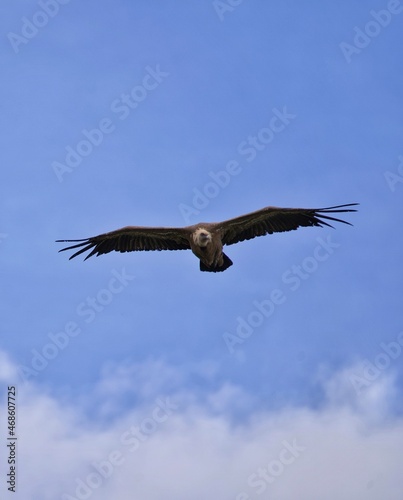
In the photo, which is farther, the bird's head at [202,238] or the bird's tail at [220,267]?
the bird's tail at [220,267]

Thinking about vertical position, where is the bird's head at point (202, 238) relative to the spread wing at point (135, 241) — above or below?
below

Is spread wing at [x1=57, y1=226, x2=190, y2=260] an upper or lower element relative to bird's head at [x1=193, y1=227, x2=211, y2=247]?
upper

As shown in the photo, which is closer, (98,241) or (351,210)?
(351,210)

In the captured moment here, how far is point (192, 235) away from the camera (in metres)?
12.5

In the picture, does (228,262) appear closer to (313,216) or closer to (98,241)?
(313,216)

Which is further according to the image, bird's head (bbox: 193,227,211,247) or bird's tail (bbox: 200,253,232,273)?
bird's tail (bbox: 200,253,232,273)

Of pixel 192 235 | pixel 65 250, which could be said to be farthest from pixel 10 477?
pixel 192 235

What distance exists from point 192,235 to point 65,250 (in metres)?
2.67

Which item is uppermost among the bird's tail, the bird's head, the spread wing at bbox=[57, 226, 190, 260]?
the spread wing at bbox=[57, 226, 190, 260]

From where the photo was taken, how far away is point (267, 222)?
12719mm

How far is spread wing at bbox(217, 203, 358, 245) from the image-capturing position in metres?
12.3

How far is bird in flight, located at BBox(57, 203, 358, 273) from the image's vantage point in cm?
1229

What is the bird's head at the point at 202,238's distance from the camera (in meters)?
12.1

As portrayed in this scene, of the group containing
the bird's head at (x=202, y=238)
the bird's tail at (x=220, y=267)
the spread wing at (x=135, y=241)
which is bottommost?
the bird's tail at (x=220, y=267)
